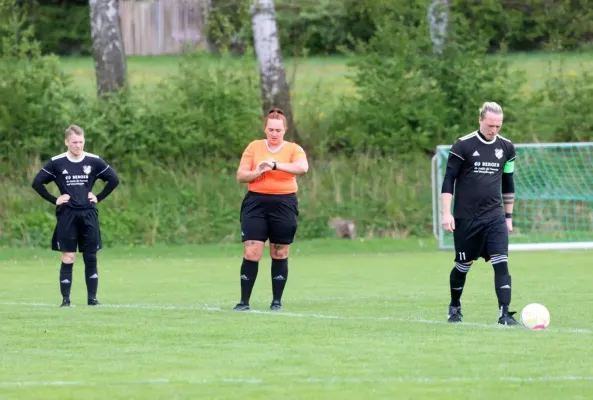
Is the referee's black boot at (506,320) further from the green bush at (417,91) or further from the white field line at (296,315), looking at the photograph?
the green bush at (417,91)

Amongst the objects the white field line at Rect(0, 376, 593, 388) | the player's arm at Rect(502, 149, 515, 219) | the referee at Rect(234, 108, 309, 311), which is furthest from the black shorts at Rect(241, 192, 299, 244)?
the white field line at Rect(0, 376, 593, 388)

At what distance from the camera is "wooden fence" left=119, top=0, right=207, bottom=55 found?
40.8m

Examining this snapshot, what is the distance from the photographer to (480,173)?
11.0 m

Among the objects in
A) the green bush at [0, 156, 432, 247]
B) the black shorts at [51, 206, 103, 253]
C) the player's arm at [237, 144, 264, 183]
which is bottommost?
the green bush at [0, 156, 432, 247]

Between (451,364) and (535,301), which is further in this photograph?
(535,301)

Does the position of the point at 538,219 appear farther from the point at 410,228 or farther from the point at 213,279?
the point at 213,279

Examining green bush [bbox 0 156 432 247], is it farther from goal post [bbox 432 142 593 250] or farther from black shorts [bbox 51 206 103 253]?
black shorts [bbox 51 206 103 253]

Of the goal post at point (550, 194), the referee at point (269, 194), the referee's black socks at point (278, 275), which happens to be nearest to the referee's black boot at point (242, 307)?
the referee at point (269, 194)

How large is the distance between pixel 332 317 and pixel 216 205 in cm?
1338

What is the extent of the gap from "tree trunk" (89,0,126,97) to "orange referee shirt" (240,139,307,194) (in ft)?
45.6

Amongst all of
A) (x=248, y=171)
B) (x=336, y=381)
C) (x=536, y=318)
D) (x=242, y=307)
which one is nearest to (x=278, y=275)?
(x=242, y=307)

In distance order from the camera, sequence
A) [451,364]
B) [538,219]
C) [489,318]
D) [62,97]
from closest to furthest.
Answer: [451,364]
[489,318]
[538,219]
[62,97]

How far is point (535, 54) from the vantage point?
37312 millimetres

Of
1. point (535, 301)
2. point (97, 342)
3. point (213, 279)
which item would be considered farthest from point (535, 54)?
point (97, 342)
